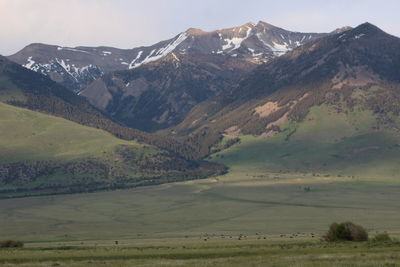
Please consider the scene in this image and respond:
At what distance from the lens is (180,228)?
157125 millimetres

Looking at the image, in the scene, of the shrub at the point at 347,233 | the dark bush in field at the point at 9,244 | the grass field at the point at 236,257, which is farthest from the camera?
the dark bush in field at the point at 9,244

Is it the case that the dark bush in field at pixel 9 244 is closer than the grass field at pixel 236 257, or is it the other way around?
the grass field at pixel 236 257

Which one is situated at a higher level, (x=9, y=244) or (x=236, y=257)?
(x=236, y=257)

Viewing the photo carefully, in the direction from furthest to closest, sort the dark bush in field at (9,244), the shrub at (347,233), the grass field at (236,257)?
the dark bush in field at (9,244)
the shrub at (347,233)
the grass field at (236,257)

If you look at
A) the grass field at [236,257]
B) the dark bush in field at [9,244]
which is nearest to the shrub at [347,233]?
the grass field at [236,257]

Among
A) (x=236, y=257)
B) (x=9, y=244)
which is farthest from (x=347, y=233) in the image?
(x=9, y=244)

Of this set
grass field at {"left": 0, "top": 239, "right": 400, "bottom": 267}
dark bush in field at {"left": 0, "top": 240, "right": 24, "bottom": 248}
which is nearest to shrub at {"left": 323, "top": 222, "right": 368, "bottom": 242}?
grass field at {"left": 0, "top": 239, "right": 400, "bottom": 267}

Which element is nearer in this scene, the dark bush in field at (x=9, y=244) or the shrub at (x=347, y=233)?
Result: the shrub at (x=347, y=233)

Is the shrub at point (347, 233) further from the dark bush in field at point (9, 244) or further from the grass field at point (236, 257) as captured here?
the dark bush in field at point (9, 244)

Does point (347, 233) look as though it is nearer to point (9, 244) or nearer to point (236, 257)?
point (236, 257)

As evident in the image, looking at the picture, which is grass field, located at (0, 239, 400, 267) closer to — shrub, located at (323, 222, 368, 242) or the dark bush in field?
shrub, located at (323, 222, 368, 242)

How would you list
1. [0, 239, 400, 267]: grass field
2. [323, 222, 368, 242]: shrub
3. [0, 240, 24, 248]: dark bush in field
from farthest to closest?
1. [0, 240, 24, 248]: dark bush in field
2. [323, 222, 368, 242]: shrub
3. [0, 239, 400, 267]: grass field

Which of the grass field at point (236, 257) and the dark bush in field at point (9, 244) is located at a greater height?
the grass field at point (236, 257)

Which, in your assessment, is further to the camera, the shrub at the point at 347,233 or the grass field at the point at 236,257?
the shrub at the point at 347,233
